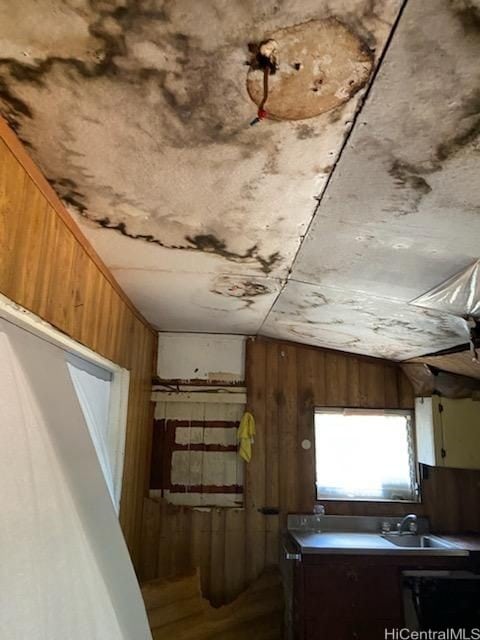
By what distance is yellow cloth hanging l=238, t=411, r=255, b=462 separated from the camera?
348cm

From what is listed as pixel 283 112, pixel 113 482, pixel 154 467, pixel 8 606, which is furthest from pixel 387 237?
pixel 154 467

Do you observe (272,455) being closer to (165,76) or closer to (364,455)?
(364,455)

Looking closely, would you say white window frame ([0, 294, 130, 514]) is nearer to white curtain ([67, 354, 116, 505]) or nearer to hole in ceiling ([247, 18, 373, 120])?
white curtain ([67, 354, 116, 505])

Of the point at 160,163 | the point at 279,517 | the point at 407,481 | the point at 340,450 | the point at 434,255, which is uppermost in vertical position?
the point at 160,163

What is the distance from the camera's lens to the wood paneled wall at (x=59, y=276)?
114 centimetres

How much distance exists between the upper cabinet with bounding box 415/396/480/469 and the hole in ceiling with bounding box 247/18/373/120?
2.92 meters

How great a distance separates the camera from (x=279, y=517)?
3424 mm

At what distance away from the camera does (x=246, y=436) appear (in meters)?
3.49

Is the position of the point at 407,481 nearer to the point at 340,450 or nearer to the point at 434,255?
the point at 340,450

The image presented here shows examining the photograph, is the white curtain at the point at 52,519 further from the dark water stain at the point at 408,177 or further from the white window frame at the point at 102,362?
the dark water stain at the point at 408,177

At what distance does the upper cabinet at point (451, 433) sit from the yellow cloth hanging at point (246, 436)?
1323 mm

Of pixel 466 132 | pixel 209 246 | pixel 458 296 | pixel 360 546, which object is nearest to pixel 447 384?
pixel 360 546

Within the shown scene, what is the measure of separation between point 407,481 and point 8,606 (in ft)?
10.3

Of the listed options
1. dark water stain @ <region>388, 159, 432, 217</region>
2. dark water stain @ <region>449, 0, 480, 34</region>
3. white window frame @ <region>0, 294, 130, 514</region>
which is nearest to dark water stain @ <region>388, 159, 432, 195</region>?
dark water stain @ <region>388, 159, 432, 217</region>
